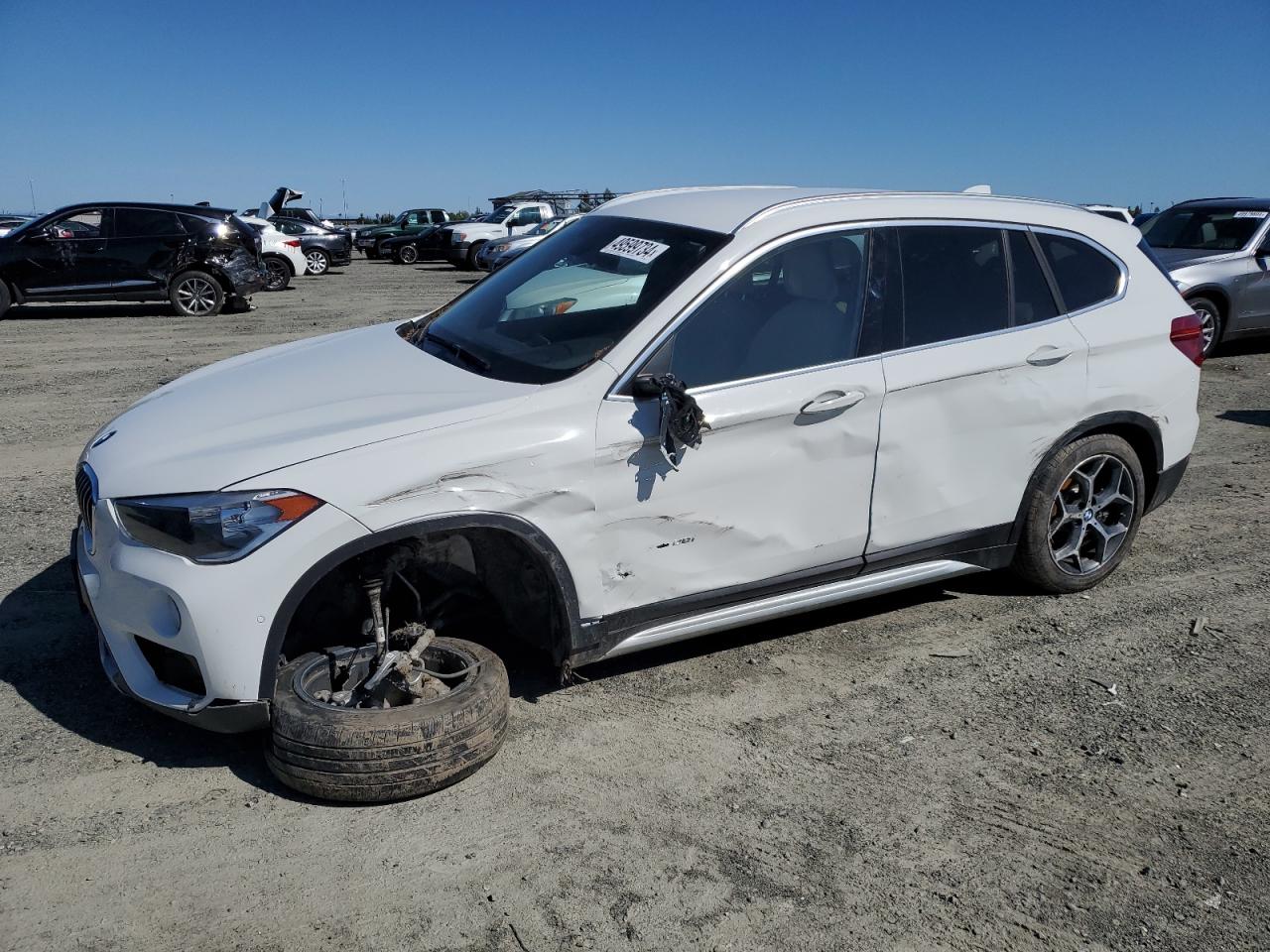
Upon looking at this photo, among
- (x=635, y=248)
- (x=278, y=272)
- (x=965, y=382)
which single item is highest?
(x=635, y=248)

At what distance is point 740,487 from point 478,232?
92.8 feet

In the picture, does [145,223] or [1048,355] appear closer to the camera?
[1048,355]

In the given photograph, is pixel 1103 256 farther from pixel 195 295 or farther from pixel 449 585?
pixel 195 295

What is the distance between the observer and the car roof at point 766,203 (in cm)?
418

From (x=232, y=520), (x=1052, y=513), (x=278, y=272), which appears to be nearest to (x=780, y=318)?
→ (x=1052, y=513)

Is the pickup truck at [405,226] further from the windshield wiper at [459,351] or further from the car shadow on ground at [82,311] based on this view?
the windshield wiper at [459,351]

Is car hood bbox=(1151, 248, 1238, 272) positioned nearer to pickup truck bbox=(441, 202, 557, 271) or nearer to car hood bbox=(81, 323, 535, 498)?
car hood bbox=(81, 323, 535, 498)

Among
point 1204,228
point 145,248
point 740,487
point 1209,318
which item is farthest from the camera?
point 145,248

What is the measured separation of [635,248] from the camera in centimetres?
427

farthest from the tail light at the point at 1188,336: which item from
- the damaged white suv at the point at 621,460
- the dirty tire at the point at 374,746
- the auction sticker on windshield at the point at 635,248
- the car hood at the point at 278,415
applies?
the dirty tire at the point at 374,746

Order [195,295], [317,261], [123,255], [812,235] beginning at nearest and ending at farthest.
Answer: [812,235] → [123,255] → [195,295] → [317,261]

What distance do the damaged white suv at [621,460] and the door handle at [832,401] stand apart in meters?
0.01

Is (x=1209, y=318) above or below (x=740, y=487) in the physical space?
above

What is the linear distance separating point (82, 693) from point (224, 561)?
51.0 inches
